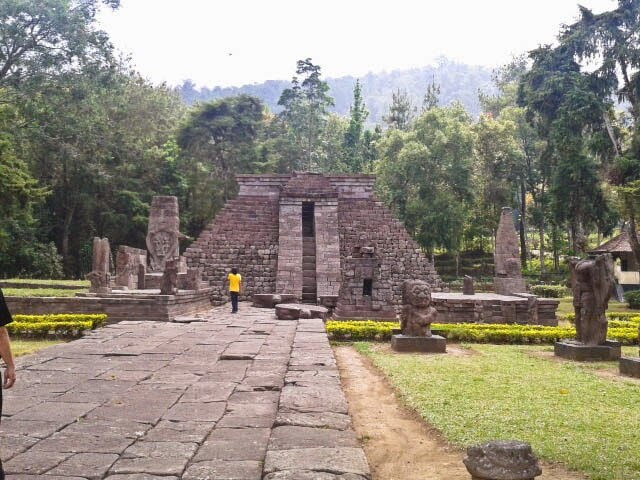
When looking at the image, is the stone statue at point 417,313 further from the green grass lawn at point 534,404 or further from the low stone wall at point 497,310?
the low stone wall at point 497,310

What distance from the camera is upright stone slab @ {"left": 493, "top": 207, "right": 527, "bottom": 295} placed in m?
18.9

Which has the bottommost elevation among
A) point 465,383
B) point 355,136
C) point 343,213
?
point 465,383

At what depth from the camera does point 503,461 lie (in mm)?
3184

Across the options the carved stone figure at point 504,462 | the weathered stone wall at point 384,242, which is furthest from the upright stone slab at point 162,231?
the carved stone figure at point 504,462

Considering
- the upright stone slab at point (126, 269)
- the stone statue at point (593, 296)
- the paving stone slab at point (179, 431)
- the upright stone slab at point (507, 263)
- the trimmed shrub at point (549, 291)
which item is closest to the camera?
the paving stone slab at point (179, 431)

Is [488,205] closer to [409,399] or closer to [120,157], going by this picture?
[120,157]

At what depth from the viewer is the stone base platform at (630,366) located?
764cm

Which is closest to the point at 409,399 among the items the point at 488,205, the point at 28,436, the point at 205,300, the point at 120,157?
the point at 28,436

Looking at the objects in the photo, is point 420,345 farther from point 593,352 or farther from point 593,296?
point 593,296

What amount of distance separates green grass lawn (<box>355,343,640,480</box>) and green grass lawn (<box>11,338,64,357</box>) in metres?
5.28

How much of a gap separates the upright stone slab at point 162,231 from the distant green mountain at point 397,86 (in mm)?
129829

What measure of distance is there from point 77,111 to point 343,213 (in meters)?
12.8

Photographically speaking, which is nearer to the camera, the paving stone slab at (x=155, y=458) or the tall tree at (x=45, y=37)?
the paving stone slab at (x=155, y=458)

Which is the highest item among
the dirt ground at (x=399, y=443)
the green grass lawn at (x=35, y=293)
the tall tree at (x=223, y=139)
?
the tall tree at (x=223, y=139)
